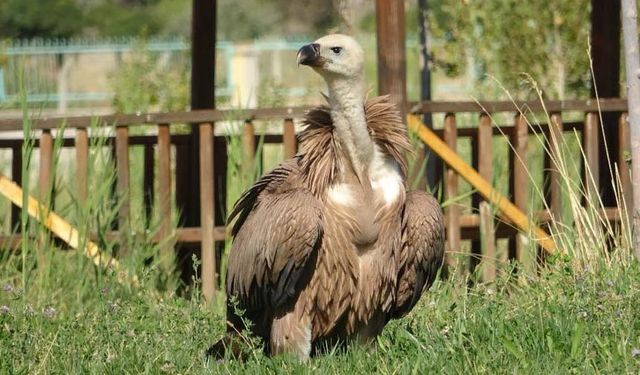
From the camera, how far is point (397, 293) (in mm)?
7191

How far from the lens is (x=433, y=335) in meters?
6.59

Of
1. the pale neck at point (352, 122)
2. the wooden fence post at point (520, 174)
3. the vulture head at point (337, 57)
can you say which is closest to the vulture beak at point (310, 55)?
the vulture head at point (337, 57)

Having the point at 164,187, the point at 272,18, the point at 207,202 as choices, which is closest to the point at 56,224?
the point at 164,187

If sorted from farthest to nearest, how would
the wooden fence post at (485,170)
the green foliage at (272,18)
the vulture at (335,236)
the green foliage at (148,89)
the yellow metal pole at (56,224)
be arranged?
the green foliage at (272,18), the green foliage at (148,89), the wooden fence post at (485,170), the yellow metal pole at (56,224), the vulture at (335,236)

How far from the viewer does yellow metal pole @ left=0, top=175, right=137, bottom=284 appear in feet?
30.1

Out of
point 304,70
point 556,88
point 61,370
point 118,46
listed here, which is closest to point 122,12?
point 118,46

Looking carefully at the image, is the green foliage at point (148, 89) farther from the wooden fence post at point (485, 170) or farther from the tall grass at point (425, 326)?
the tall grass at point (425, 326)

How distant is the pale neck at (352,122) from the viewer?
7055 millimetres

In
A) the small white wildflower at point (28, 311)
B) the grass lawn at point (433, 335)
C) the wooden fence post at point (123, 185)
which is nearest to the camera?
the grass lawn at point (433, 335)

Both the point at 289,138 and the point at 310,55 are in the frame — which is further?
the point at 289,138

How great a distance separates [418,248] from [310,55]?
3.62 feet

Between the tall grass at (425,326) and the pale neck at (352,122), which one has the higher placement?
the pale neck at (352,122)

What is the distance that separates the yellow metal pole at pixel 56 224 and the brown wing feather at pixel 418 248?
236cm

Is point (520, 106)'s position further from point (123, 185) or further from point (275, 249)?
point (275, 249)
